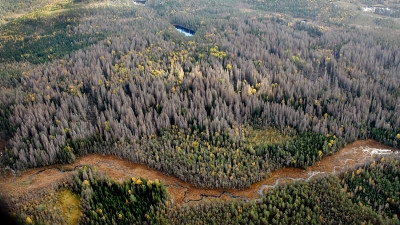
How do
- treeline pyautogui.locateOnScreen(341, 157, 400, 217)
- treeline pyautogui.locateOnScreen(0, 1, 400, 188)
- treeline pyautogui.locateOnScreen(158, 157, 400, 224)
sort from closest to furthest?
treeline pyautogui.locateOnScreen(158, 157, 400, 224) → treeline pyautogui.locateOnScreen(341, 157, 400, 217) → treeline pyautogui.locateOnScreen(0, 1, 400, 188)

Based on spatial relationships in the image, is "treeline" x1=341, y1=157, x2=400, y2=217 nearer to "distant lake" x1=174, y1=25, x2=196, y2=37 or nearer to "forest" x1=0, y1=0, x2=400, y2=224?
"forest" x1=0, y1=0, x2=400, y2=224

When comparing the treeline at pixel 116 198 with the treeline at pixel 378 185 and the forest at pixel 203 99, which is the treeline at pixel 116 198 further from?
the treeline at pixel 378 185

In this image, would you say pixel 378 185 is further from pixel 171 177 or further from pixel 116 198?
pixel 116 198

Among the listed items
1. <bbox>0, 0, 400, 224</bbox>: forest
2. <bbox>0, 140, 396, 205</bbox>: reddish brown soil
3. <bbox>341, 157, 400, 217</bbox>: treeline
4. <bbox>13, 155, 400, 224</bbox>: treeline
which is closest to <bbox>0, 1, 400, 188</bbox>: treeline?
<bbox>0, 0, 400, 224</bbox>: forest

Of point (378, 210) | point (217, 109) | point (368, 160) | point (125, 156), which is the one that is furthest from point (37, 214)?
point (368, 160)

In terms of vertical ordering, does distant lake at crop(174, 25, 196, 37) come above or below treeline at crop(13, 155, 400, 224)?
above

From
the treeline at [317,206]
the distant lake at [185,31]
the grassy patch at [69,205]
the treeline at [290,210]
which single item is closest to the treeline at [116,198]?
the grassy patch at [69,205]
